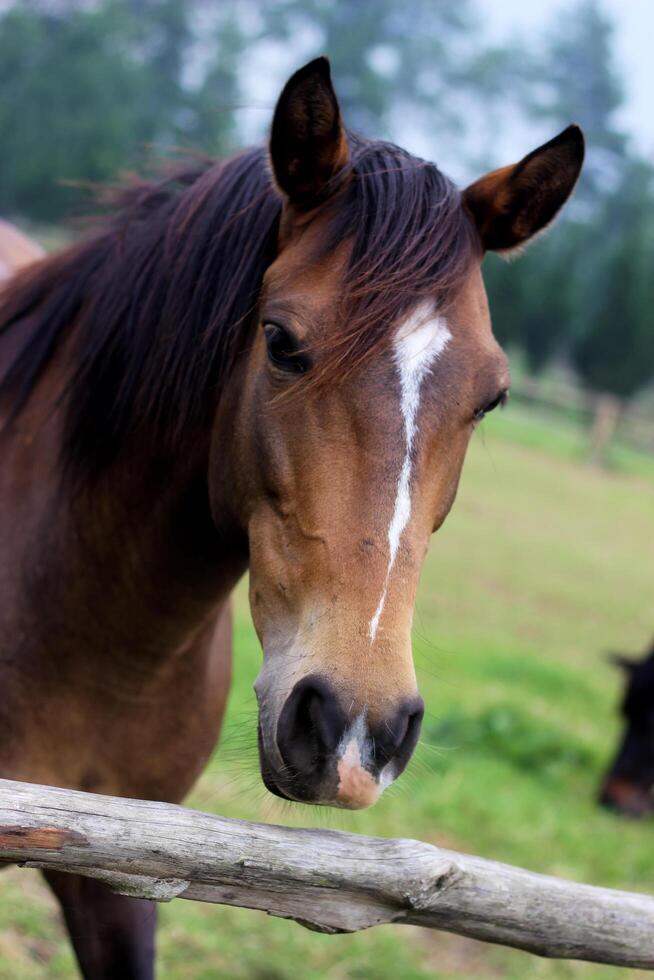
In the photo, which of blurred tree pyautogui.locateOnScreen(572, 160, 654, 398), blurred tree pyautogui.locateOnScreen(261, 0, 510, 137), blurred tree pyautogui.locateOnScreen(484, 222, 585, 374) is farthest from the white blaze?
blurred tree pyautogui.locateOnScreen(261, 0, 510, 137)

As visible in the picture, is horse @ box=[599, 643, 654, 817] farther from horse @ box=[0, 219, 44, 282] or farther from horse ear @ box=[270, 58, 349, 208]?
horse ear @ box=[270, 58, 349, 208]

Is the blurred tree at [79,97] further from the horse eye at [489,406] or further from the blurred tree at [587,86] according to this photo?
the horse eye at [489,406]

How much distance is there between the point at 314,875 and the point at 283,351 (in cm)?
92

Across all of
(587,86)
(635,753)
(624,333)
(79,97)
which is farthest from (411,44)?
(635,753)

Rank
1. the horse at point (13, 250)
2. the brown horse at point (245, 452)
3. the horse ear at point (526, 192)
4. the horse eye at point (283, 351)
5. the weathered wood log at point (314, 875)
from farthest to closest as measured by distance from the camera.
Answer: the horse at point (13, 250) < the horse ear at point (526, 192) < the horse eye at point (283, 351) < the brown horse at point (245, 452) < the weathered wood log at point (314, 875)

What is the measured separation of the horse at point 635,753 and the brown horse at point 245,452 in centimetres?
387

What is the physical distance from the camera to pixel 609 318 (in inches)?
1091

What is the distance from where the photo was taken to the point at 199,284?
2.17 m

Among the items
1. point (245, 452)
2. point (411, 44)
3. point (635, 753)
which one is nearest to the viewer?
point (245, 452)

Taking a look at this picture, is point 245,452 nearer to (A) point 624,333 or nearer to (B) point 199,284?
(B) point 199,284

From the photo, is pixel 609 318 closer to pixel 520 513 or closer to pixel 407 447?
pixel 520 513

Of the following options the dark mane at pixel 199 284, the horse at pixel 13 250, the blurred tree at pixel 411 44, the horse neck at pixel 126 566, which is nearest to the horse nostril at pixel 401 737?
the dark mane at pixel 199 284

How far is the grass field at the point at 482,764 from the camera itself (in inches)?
140

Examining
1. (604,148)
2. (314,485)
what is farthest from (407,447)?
(604,148)
